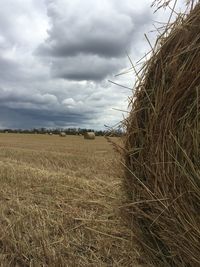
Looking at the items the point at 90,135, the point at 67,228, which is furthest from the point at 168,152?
the point at 90,135

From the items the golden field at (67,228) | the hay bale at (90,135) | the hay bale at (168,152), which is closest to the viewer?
the hay bale at (168,152)

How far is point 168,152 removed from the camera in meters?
3.66

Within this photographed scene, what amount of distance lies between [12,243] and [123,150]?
157 cm

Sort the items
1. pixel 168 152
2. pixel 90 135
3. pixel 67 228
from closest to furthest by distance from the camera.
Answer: pixel 168 152
pixel 67 228
pixel 90 135

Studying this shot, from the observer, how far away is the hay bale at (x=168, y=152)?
3.54 m

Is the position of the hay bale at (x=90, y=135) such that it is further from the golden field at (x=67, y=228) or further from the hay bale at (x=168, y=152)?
the hay bale at (x=168, y=152)

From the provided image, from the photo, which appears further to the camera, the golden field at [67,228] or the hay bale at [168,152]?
the golden field at [67,228]

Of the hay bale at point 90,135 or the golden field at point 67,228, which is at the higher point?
the hay bale at point 90,135

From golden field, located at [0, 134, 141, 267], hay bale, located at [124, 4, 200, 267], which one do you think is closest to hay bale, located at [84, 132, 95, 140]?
golden field, located at [0, 134, 141, 267]

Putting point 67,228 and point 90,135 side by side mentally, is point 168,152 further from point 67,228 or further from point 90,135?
point 90,135

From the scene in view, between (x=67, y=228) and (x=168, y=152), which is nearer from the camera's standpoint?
(x=168, y=152)

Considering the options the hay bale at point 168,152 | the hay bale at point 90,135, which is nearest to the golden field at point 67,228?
the hay bale at point 168,152

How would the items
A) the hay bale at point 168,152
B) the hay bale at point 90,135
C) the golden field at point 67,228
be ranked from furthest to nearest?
the hay bale at point 90,135 < the golden field at point 67,228 < the hay bale at point 168,152

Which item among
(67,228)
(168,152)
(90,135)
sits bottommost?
(67,228)
